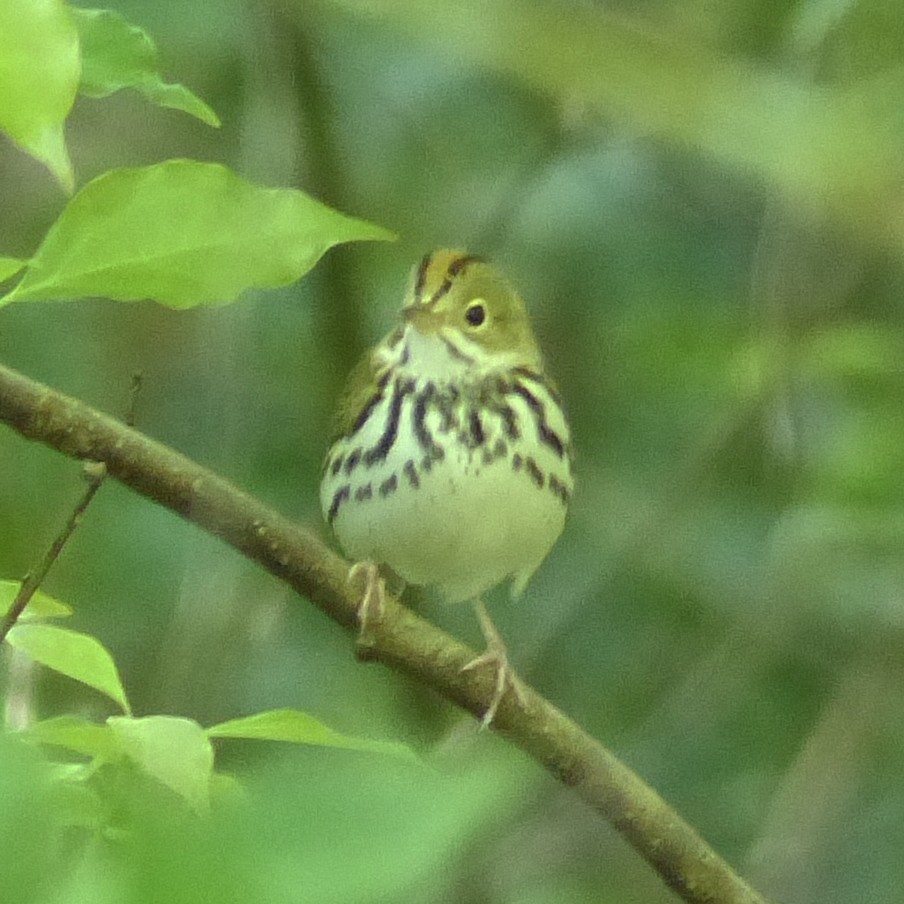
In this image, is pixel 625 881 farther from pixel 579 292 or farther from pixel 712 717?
pixel 579 292

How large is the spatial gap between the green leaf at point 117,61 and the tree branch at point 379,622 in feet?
0.30

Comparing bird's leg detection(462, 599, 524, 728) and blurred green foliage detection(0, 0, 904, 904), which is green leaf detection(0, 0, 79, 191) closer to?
bird's leg detection(462, 599, 524, 728)

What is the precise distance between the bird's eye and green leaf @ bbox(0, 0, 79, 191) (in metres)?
0.57

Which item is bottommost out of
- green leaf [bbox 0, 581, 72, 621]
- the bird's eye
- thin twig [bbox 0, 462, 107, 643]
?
the bird's eye

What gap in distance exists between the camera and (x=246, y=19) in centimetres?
Result: 100

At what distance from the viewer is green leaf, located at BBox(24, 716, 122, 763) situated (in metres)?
0.34

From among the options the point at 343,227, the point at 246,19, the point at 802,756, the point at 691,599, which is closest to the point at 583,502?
the point at 691,599

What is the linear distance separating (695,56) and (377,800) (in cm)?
57

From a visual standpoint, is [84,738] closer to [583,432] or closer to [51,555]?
[51,555]

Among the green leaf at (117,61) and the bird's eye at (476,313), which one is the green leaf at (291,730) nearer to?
the green leaf at (117,61)

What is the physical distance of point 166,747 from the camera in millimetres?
339

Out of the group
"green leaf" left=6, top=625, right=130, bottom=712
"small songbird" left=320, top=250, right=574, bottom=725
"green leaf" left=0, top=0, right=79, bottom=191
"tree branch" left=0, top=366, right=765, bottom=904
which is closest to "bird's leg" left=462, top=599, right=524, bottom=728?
"tree branch" left=0, top=366, right=765, bottom=904

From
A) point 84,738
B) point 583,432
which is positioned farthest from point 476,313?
point 84,738

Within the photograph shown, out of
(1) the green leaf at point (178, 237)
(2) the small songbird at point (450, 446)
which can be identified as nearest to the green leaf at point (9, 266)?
(1) the green leaf at point (178, 237)
